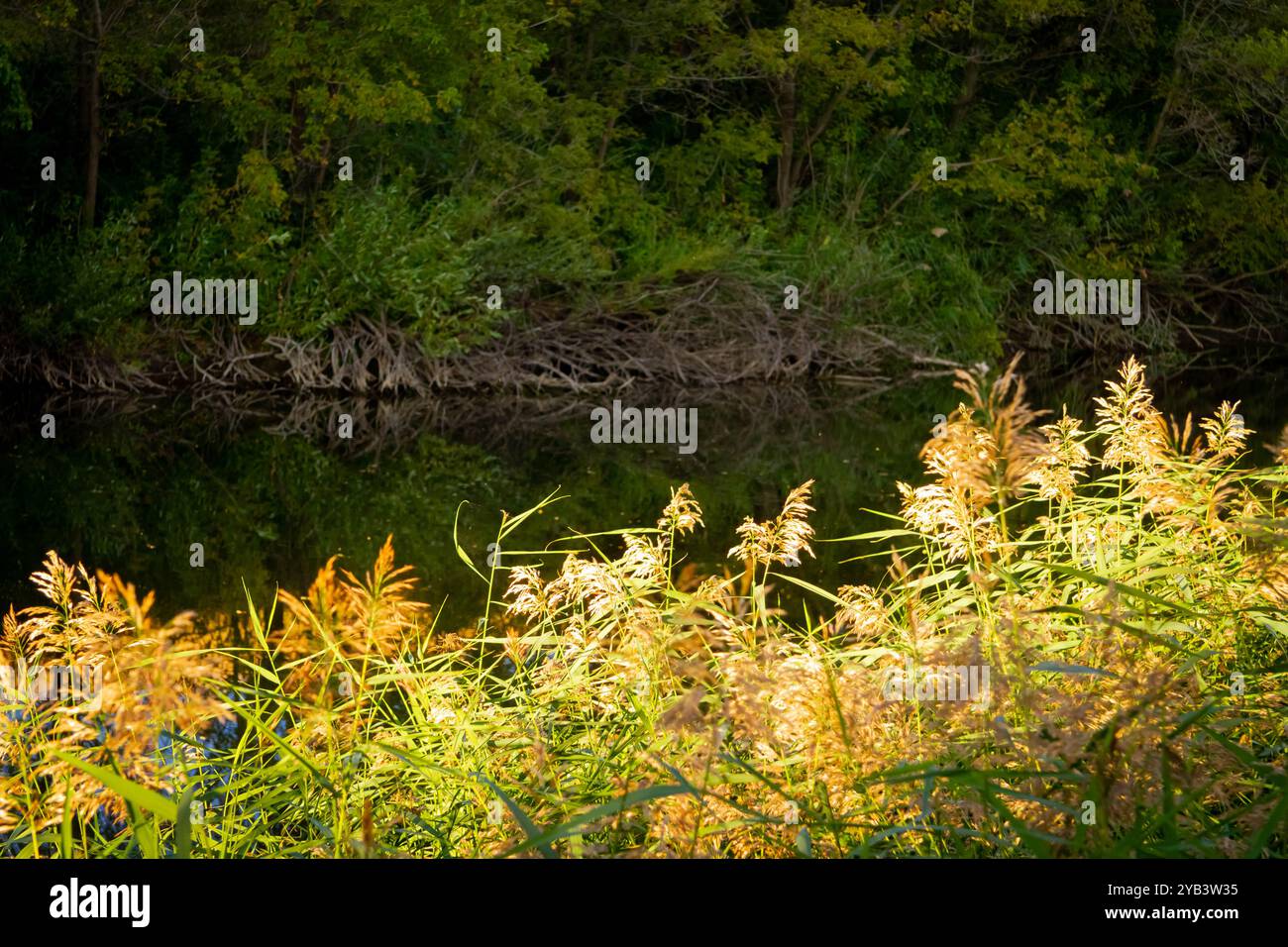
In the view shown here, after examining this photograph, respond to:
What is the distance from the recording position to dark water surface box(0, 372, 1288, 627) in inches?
334

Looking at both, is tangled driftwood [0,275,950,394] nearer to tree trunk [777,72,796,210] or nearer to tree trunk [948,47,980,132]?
tree trunk [777,72,796,210]

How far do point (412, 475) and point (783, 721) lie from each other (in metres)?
8.85

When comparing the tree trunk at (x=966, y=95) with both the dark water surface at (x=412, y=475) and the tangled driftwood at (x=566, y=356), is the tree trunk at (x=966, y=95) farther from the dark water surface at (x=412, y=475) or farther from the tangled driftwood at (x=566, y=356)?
the dark water surface at (x=412, y=475)

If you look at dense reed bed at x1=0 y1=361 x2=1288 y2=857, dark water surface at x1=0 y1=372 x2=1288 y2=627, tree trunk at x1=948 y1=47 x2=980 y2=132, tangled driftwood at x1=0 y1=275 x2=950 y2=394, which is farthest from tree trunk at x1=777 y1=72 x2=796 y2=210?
dense reed bed at x1=0 y1=361 x2=1288 y2=857

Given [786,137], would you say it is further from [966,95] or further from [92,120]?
[92,120]

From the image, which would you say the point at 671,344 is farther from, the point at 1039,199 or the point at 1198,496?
the point at 1198,496

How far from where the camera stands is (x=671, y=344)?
58.9 feet

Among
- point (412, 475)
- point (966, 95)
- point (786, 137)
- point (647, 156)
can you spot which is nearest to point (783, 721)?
point (412, 475)

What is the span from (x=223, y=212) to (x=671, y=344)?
493cm

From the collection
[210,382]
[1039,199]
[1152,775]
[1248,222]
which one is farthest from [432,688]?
[1248,222]

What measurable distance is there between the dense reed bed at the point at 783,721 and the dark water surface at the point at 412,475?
2.97 metres

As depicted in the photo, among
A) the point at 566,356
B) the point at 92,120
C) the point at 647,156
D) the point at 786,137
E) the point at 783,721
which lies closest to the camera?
the point at 783,721

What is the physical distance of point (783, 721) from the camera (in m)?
3.08

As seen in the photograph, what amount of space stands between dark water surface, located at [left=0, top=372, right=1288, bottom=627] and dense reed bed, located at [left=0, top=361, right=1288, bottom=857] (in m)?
2.97
